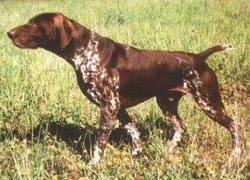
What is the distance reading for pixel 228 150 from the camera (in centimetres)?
363

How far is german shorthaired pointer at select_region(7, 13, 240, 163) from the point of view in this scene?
11.2ft

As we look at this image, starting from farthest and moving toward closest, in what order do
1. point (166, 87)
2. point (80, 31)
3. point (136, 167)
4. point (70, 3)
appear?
point (70, 3) < point (166, 87) < point (80, 31) < point (136, 167)

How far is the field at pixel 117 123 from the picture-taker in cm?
302

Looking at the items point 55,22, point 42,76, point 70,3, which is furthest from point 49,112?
point 70,3

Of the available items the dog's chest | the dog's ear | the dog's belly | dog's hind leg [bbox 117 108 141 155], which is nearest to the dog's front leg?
the dog's chest

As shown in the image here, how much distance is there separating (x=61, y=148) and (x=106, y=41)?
119 centimetres

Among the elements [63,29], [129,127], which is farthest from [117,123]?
[63,29]

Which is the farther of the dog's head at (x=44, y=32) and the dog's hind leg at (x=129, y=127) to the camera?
the dog's hind leg at (x=129, y=127)

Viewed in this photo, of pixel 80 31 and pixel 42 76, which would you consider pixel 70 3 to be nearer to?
pixel 42 76

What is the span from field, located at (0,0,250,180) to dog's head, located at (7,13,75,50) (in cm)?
81

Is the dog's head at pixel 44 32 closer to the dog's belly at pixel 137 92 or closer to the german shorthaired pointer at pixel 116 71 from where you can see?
the german shorthaired pointer at pixel 116 71

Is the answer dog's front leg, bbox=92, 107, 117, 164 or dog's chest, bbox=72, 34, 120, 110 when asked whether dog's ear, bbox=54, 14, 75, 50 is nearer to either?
dog's chest, bbox=72, 34, 120, 110

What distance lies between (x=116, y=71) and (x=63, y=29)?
2.19ft

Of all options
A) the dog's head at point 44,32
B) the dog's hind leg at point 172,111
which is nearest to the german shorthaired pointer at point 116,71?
the dog's head at point 44,32
